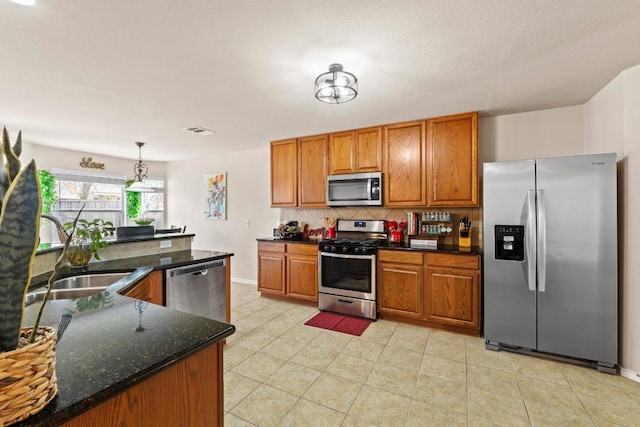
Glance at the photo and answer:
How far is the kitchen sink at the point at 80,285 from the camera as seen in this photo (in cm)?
187

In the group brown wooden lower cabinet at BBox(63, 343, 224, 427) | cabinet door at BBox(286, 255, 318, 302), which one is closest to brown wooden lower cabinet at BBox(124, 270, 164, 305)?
brown wooden lower cabinet at BBox(63, 343, 224, 427)

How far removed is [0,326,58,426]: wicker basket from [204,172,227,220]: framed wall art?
4933mm

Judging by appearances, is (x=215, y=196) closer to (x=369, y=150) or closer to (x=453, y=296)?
(x=369, y=150)

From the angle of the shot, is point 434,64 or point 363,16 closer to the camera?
point 363,16

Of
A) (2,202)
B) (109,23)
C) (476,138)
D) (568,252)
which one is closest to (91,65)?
(109,23)

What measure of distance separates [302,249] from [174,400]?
3.03m

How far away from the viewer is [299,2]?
150cm

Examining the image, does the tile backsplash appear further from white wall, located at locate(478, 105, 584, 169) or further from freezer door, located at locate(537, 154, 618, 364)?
freezer door, located at locate(537, 154, 618, 364)

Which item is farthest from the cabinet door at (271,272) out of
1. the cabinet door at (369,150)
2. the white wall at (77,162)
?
the white wall at (77,162)

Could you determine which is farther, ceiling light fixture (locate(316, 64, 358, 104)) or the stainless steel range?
the stainless steel range

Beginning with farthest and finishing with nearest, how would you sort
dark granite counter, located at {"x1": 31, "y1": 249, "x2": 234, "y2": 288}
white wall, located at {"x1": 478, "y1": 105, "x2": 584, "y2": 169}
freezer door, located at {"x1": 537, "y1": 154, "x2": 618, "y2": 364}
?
white wall, located at {"x1": 478, "y1": 105, "x2": 584, "y2": 169}
freezer door, located at {"x1": 537, "y1": 154, "x2": 618, "y2": 364}
dark granite counter, located at {"x1": 31, "y1": 249, "x2": 234, "y2": 288}

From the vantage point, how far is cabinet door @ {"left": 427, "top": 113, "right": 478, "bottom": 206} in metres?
3.10

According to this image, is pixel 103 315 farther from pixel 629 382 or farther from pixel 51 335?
pixel 629 382

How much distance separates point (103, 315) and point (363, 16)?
199cm
